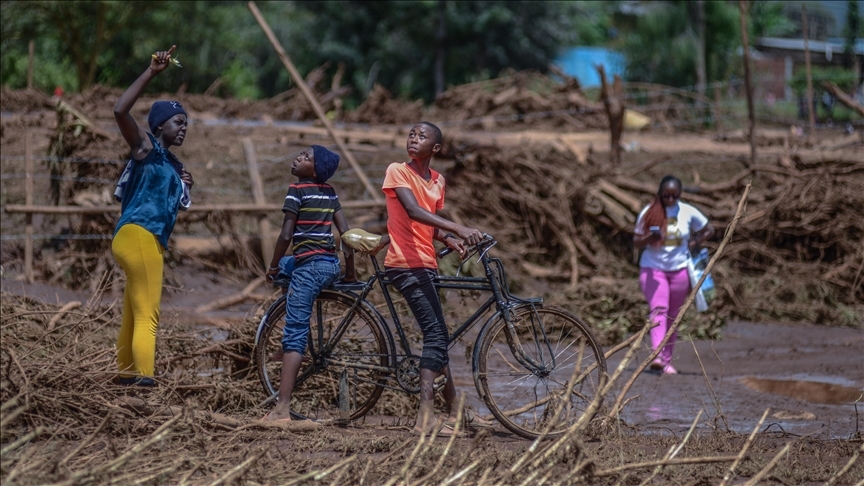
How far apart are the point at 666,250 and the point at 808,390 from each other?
1491 mm

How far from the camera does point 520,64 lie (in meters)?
33.6

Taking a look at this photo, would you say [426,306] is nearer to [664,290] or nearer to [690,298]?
[690,298]

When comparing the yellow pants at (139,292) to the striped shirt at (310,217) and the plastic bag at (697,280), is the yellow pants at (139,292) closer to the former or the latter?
the striped shirt at (310,217)

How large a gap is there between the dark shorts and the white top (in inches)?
122

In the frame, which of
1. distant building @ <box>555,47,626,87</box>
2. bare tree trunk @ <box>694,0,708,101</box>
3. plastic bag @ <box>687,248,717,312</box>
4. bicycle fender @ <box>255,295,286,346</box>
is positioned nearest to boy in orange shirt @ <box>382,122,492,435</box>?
bicycle fender @ <box>255,295,286,346</box>

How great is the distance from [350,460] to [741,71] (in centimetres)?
3031

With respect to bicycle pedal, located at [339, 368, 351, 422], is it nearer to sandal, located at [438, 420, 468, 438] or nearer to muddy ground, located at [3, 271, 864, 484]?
muddy ground, located at [3, 271, 864, 484]

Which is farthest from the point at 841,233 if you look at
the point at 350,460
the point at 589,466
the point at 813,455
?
the point at 350,460

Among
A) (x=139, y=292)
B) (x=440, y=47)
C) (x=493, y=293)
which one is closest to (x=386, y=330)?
(x=493, y=293)

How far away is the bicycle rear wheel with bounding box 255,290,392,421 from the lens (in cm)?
573

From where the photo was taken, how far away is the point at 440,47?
106 feet

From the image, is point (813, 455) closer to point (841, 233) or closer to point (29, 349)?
point (29, 349)

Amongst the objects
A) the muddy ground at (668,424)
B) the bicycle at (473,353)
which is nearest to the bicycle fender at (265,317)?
the bicycle at (473,353)

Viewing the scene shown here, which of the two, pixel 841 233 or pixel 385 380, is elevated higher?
pixel 385 380
